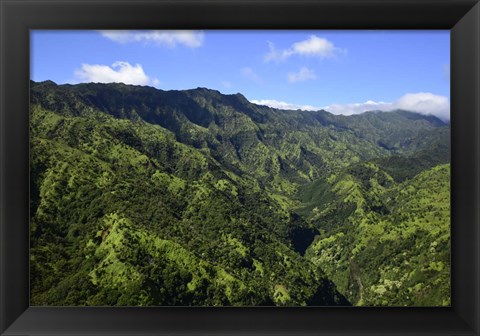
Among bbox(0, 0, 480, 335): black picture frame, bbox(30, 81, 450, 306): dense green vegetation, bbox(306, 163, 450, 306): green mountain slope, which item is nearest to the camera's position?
bbox(0, 0, 480, 335): black picture frame

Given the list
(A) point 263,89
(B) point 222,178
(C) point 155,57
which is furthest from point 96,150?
(A) point 263,89

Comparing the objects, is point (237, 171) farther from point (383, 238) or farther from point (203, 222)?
point (203, 222)

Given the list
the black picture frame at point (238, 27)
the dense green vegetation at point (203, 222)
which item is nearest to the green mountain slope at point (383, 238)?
the dense green vegetation at point (203, 222)

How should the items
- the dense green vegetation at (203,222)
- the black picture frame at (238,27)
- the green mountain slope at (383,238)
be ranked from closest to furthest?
1. the black picture frame at (238,27)
2. the dense green vegetation at (203,222)
3. the green mountain slope at (383,238)

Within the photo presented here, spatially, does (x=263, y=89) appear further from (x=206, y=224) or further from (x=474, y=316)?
(x=474, y=316)

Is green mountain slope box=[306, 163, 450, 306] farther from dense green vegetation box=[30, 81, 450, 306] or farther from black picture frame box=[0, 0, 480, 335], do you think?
black picture frame box=[0, 0, 480, 335]

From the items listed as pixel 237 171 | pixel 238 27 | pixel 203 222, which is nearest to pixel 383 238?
pixel 203 222

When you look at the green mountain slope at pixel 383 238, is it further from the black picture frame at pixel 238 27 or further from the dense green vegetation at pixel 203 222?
the black picture frame at pixel 238 27

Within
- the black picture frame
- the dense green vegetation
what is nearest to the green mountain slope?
the dense green vegetation
